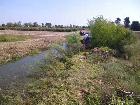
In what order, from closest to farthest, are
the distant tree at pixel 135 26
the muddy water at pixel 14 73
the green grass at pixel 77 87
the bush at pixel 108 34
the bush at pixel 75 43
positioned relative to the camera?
the green grass at pixel 77 87 < the muddy water at pixel 14 73 < the bush at pixel 75 43 < the bush at pixel 108 34 < the distant tree at pixel 135 26

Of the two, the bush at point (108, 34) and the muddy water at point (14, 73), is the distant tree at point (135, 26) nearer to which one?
the bush at point (108, 34)

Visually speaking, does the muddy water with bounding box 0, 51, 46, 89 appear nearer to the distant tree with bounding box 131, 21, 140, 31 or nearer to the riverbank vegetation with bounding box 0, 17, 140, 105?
the riverbank vegetation with bounding box 0, 17, 140, 105

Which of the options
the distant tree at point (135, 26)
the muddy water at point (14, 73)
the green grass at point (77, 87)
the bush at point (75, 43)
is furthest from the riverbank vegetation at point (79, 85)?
the distant tree at point (135, 26)

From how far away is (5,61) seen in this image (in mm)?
30844

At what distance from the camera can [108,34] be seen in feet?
131

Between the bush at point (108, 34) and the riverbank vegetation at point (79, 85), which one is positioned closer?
the riverbank vegetation at point (79, 85)

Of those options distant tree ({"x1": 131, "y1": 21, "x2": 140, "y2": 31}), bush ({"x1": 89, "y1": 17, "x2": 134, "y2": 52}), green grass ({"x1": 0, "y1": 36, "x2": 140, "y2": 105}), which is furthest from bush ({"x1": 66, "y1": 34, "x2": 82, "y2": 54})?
distant tree ({"x1": 131, "y1": 21, "x2": 140, "y2": 31})

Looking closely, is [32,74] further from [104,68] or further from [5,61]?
Result: [5,61]

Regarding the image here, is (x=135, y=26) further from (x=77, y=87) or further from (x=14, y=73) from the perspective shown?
(x=77, y=87)

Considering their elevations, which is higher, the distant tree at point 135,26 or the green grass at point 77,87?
the green grass at point 77,87

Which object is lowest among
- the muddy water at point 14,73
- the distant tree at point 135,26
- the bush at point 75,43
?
the distant tree at point 135,26

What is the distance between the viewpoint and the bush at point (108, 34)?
38.6 metres

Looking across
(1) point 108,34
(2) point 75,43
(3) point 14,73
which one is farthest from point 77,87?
(1) point 108,34

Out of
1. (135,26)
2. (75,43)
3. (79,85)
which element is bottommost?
(135,26)
